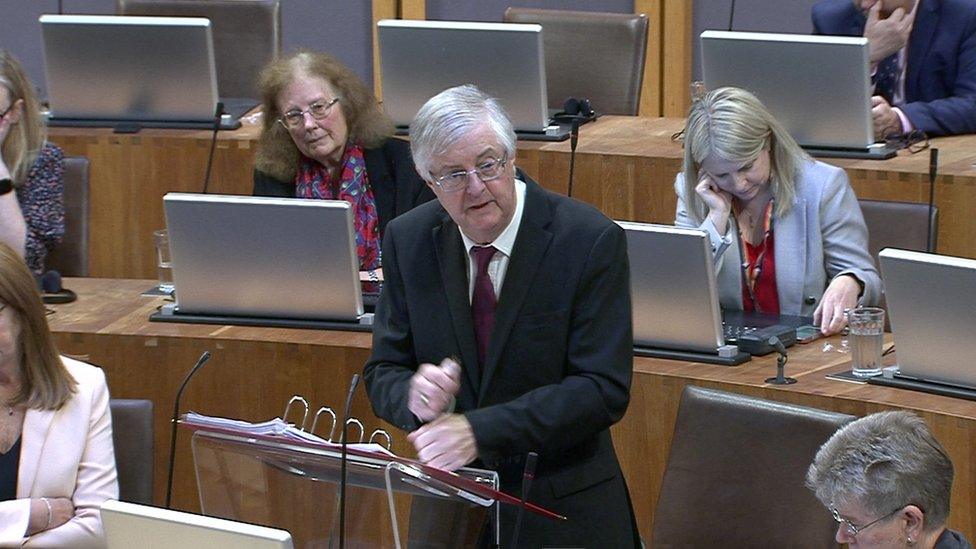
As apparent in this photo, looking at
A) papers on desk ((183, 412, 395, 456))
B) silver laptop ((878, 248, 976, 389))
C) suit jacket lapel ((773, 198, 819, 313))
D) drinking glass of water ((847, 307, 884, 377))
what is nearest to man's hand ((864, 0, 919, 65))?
suit jacket lapel ((773, 198, 819, 313))

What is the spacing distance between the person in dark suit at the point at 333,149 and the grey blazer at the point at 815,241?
0.75m

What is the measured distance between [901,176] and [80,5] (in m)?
3.50

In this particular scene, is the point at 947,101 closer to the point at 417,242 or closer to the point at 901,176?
the point at 901,176

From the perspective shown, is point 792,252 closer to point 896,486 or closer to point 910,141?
point 910,141

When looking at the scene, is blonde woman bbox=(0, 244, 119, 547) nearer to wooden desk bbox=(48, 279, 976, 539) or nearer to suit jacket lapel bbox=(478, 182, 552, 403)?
wooden desk bbox=(48, 279, 976, 539)

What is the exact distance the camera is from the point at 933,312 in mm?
2627

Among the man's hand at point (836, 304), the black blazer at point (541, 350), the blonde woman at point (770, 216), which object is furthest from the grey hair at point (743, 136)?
the black blazer at point (541, 350)

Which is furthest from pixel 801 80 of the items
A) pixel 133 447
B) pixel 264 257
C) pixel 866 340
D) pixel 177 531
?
pixel 177 531

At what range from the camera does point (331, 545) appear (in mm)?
2068

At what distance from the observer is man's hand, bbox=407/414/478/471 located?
6.72ft

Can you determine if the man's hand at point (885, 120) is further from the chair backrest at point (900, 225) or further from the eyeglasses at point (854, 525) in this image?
the eyeglasses at point (854, 525)

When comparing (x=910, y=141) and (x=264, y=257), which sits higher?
(x=910, y=141)

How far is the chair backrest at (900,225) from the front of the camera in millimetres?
3252

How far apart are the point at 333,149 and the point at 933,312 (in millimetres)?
1444
